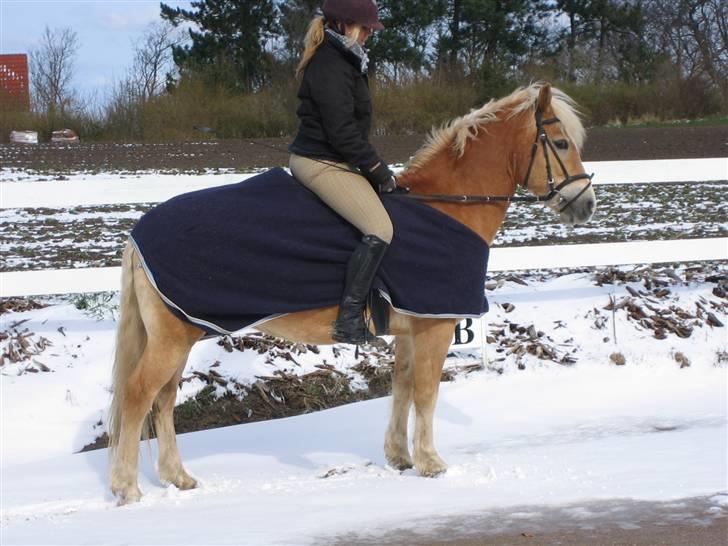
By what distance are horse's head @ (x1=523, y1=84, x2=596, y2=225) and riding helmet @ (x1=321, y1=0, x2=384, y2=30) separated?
108 centimetres

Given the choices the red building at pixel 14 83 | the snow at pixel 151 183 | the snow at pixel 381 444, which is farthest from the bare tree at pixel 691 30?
the snow at pixel 381 444

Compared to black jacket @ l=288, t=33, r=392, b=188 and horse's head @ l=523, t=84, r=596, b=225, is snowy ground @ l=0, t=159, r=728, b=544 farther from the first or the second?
black jacket @ l=288, t=33, r=392, b=188

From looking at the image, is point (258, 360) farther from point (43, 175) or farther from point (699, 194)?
point (43, 175)

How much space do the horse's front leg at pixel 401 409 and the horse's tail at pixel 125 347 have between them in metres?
1.59

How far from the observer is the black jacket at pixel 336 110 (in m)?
5.08

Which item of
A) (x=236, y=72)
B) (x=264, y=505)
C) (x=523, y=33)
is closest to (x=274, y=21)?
(x=236, y=72)

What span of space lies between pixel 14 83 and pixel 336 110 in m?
37.2

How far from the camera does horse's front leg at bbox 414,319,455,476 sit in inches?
213

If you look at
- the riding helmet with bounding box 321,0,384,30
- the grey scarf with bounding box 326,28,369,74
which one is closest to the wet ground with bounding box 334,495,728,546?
the grey scarf with bounding box 326,28,369,74

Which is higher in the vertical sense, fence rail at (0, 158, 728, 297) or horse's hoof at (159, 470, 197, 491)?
fence rail at (0, 158, 728, 297)

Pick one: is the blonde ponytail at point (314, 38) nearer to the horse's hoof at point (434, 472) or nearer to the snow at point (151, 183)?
the horse's hoof at point (434, 472)

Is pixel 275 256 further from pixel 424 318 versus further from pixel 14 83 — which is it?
pixel 14 83

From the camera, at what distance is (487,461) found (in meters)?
5.68

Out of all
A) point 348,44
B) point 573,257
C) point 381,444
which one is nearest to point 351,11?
point 348,44
